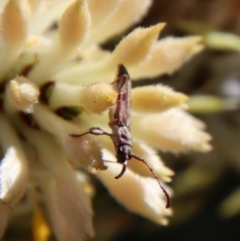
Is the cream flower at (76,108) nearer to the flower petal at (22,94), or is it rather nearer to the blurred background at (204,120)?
the flower petal at (22,94)

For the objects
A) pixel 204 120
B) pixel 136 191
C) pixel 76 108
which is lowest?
pixel 204 120

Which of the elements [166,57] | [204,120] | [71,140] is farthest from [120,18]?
[204,120]

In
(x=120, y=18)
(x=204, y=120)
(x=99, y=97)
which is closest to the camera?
(x=99, y=97)

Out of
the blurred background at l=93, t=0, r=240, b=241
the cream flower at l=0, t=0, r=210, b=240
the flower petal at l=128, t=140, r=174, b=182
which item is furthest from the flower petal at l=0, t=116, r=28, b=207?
the blurred background at l=93, t=0, r=240, b=241

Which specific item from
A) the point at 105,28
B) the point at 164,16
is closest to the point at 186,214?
the point at 164,16

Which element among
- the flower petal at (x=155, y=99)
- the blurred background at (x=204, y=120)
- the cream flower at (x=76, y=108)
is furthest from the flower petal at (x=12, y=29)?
the blurred background at (x=204, y=120)

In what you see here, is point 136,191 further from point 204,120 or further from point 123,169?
point 204,120

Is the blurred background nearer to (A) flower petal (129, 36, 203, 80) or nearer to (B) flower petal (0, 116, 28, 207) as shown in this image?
(A) flower petal (129, 36, 203, 80)
